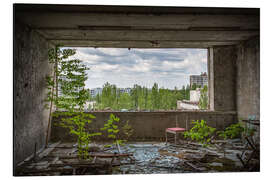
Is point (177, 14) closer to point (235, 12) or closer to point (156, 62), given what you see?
point (235, 12)

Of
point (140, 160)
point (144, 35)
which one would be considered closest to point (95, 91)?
point (144, 35)

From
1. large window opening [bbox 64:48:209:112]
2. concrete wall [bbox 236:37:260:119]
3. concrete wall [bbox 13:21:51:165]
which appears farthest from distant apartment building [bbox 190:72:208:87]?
concrete wall [bbox 13:21:51:165]

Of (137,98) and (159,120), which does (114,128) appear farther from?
(159,120)

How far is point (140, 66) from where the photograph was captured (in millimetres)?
6551

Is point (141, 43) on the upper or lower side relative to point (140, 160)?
upper

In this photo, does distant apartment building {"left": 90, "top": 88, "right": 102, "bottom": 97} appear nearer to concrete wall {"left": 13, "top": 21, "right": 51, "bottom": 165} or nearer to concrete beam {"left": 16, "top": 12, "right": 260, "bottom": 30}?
concrete wall {"left": 13, "top": 21, "right": 51, "bottom": 165}

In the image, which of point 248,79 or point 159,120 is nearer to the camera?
point 248,79

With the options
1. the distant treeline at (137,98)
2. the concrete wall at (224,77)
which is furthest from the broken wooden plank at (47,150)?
the concrete wall at (224,77)

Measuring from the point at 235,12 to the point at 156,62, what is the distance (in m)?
3.14

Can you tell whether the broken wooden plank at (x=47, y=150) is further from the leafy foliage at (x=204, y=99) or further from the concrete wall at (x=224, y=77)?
the concrete wall at (x=224, y=77)

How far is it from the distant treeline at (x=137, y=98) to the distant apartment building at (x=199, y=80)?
0.89 ft

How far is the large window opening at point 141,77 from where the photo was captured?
6.47 metres

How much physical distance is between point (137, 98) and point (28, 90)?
326 cm
